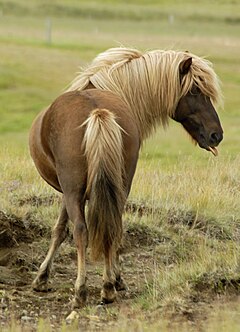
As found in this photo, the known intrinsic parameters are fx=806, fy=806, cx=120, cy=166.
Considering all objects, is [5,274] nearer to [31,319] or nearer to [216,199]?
[31,319]

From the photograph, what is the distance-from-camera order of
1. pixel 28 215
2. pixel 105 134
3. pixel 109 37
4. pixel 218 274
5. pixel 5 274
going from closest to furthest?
pixel 105 134, pixel 218 274, pixel 5 274, pixel 28 215, pixel 109 37

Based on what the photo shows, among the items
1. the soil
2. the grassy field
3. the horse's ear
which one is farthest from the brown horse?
the grassy field

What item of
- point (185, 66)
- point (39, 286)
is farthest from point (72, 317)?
point (185, 66)

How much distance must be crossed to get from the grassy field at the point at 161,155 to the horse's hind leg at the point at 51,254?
2.75 ft

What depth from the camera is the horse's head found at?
7.29m

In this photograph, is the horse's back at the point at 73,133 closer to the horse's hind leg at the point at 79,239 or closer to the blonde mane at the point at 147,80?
the horse's hind leg at the point at 79,239

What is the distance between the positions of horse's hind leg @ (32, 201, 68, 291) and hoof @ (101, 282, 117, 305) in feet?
2.23

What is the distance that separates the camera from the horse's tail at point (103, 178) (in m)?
5.65

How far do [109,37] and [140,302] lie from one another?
37525 millimetres

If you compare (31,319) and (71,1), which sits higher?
(31,319)

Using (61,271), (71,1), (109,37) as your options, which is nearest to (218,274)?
(61,271)

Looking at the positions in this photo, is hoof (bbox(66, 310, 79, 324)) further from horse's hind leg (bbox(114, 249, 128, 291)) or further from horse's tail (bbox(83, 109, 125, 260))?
horse's hind leg (bbox(114, 249, 128, 291))

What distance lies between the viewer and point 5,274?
274 inches

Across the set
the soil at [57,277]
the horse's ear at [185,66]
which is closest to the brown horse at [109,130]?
the horse's ear at [185,66]
